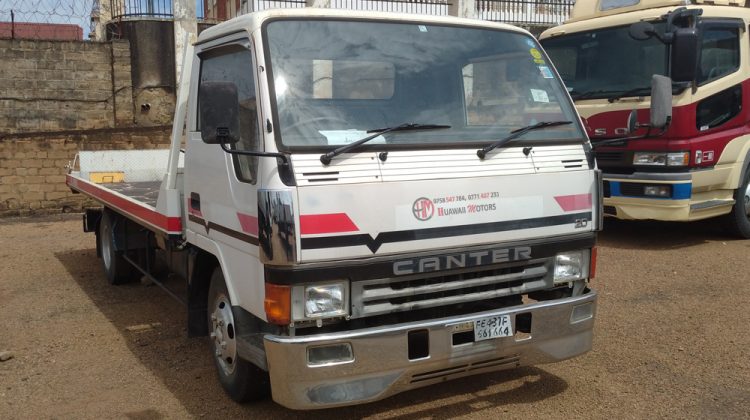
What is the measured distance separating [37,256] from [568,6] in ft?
46.5

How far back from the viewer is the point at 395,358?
3578 millimetres

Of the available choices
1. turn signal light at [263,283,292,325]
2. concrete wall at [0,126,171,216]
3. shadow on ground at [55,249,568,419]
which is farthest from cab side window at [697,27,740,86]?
concrete wall at [0,126,171,216]

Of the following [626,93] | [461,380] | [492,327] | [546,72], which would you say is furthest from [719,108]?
[492,327]

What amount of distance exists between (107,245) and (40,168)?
18.2ft

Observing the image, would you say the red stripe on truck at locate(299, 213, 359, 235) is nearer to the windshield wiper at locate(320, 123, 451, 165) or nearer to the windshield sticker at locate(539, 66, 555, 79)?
the windshield wiper at locate(320, 123, 451, 165)

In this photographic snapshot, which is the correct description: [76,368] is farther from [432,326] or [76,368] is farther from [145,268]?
[432,326]

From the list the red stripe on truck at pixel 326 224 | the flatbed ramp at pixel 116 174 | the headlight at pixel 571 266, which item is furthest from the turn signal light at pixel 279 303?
the flatbed ramp at pixel 116 174

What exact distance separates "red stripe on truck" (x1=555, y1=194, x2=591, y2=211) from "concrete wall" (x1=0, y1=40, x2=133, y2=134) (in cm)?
1205

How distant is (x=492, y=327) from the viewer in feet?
12.5

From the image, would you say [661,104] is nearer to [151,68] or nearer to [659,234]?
[659,234]

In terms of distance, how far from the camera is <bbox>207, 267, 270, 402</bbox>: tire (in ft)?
13.5

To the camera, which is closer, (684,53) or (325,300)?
(325,300)

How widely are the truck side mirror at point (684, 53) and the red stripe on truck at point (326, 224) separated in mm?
5200

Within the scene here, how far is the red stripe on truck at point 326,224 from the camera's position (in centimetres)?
346
